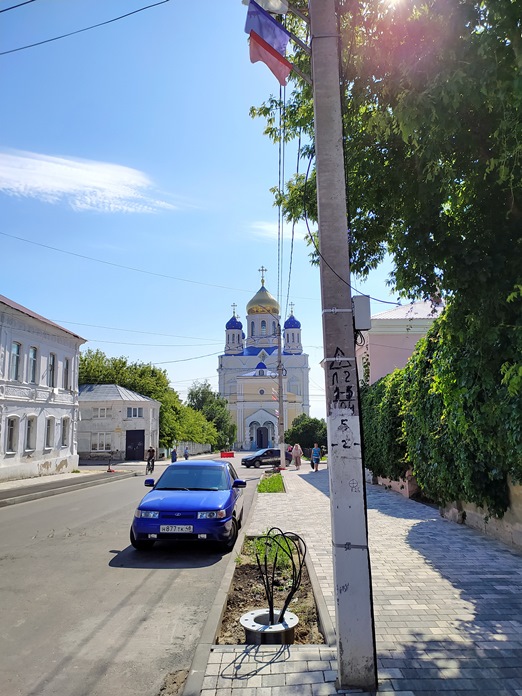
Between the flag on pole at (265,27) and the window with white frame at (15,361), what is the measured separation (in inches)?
874

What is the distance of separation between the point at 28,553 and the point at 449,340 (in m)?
7.36

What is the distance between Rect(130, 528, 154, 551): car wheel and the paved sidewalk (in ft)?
8.64

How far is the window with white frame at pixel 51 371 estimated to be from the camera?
27.4 meters

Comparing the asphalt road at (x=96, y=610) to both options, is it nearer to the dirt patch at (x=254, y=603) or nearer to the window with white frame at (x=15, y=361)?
the dirt patch at (x=254, y=603)

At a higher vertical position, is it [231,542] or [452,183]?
[452,183]

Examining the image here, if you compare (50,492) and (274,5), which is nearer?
(274,5)

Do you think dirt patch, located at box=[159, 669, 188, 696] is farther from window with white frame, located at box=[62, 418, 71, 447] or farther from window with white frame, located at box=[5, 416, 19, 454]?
window with white frame, located at box=[62, 418, 71, 447]

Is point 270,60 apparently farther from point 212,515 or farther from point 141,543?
point 141,543

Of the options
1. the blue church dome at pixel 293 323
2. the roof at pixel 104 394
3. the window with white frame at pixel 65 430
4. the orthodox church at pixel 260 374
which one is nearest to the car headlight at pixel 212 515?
the window with white frame at pixel 65 430

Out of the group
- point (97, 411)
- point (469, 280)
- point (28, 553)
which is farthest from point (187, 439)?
point (469, 280)

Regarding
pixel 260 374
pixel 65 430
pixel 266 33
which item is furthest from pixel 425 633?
pixel 260 374

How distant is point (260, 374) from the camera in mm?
80062

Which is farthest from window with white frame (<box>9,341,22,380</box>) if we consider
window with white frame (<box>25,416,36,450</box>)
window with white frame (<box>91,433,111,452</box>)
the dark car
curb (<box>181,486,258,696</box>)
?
window with white frame (<box>91,433,111,452</box>)

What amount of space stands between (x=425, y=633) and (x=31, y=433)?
964 inches
